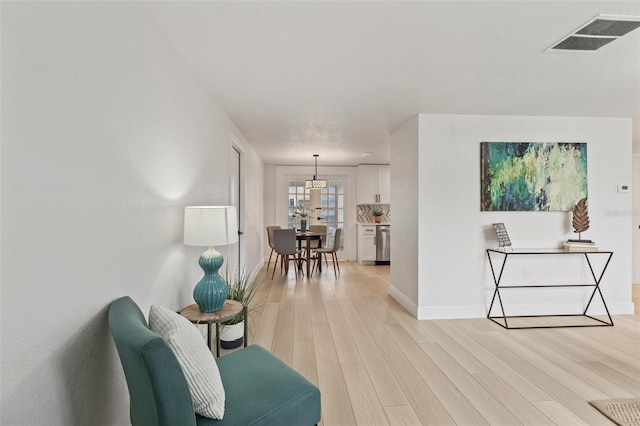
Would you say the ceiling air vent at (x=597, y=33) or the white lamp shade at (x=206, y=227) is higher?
the ceiling air vent at (x=597, y=33)

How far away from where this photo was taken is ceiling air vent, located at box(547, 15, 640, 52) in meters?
1.78

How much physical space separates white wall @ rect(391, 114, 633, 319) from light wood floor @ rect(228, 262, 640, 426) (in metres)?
0.35

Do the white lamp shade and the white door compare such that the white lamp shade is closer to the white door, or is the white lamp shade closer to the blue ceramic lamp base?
the blue ceramic lamp base

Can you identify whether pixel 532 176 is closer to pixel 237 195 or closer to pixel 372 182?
pixel 237 195

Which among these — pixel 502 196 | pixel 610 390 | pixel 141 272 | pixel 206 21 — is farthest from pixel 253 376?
pixel 502 196

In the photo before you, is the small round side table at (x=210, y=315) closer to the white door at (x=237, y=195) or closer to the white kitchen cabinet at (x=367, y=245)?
the white door at (x=237, y=195)

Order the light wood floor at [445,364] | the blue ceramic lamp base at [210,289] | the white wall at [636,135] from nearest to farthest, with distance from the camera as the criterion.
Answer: the light wood floor at [445,364] → the blue ceramic lamp base at [210,289] → the white wall at [636,135]

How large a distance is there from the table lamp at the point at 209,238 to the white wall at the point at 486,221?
2.32 meters

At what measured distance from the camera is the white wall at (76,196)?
0.91m

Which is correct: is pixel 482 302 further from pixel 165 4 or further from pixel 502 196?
pixel 165 4

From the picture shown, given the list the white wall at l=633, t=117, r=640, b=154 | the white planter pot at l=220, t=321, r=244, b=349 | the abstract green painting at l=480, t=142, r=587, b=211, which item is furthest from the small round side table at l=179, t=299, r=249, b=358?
the white wall at l=633, t=117, r=640, b=154

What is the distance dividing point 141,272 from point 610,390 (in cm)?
308

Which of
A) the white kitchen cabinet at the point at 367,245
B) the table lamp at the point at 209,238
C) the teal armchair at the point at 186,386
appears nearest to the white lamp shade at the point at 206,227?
the table lamp at the point at 209,238

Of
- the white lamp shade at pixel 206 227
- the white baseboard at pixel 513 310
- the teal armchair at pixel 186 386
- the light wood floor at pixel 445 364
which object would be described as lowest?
the light wood floor at pixel 445 364
